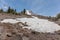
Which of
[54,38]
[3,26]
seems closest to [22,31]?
[3,26]

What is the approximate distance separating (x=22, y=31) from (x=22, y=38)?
1.65 metres

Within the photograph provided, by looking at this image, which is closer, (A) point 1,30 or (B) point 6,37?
(B) point 6,37

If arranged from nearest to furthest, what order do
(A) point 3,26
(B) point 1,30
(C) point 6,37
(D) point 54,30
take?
(C) point 6,37 < (B) point 1,30 < (A) point 3,26 < (D) point 54,30

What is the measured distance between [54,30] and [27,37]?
14.0 feet

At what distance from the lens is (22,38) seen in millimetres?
14945

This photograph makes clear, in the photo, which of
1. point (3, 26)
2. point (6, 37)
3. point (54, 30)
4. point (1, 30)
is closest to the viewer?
point (6, 37)

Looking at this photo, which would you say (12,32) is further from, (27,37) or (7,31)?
(27,37)

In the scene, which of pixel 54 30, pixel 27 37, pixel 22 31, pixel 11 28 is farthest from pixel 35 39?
pixel 54 30

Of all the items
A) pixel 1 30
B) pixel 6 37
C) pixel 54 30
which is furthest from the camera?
pixel 54 30

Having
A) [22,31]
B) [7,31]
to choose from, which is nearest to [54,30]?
[22,31]

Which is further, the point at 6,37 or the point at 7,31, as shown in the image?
the point at 7,31

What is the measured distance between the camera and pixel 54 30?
738 inches

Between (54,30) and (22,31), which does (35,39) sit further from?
(54,30)

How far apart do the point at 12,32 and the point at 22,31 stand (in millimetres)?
1091
